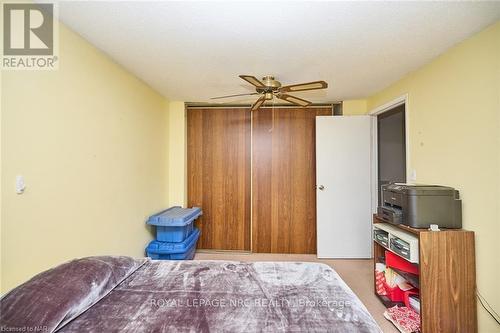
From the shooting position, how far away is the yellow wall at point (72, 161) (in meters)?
1.27

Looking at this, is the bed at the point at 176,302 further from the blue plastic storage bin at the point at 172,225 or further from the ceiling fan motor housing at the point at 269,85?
the ceiling fan motor housing at the point at 269,85

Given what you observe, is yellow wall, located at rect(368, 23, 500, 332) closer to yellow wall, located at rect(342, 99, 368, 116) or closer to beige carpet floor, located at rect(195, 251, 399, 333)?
beige carpet floor, located at rect(195, 251, 399, 333)

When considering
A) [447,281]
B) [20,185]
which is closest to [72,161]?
[20,185]

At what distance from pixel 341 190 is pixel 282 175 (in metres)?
0.88

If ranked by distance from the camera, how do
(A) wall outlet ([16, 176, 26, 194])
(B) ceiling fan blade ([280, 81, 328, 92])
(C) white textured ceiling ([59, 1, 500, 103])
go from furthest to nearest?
1. (B) ceiling fan blade ([280, 81, 328, 92])
2. (C) white textured ceiling ([59, 1, 500, 103])
3. (A) wall outlet ([16, 176, 26, 194])

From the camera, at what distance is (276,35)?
5.56 ft

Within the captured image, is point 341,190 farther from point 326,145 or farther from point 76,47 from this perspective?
point 76,47

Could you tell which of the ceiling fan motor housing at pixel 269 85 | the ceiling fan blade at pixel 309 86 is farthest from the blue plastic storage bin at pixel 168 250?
the ceiling fan blade at pixel 309 86

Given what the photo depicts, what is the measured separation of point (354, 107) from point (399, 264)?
223 cm

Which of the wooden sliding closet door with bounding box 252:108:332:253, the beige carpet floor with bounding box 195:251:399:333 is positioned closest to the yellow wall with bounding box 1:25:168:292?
the beige carpet floor with bounding box 195:251:399:333

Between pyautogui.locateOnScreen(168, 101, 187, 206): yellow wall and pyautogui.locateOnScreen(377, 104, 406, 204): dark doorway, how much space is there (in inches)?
114

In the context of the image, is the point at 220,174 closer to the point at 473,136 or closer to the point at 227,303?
the point at 227,303

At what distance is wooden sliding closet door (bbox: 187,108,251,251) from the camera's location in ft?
11.6

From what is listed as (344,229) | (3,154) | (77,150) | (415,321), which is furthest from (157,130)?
(415,321)
